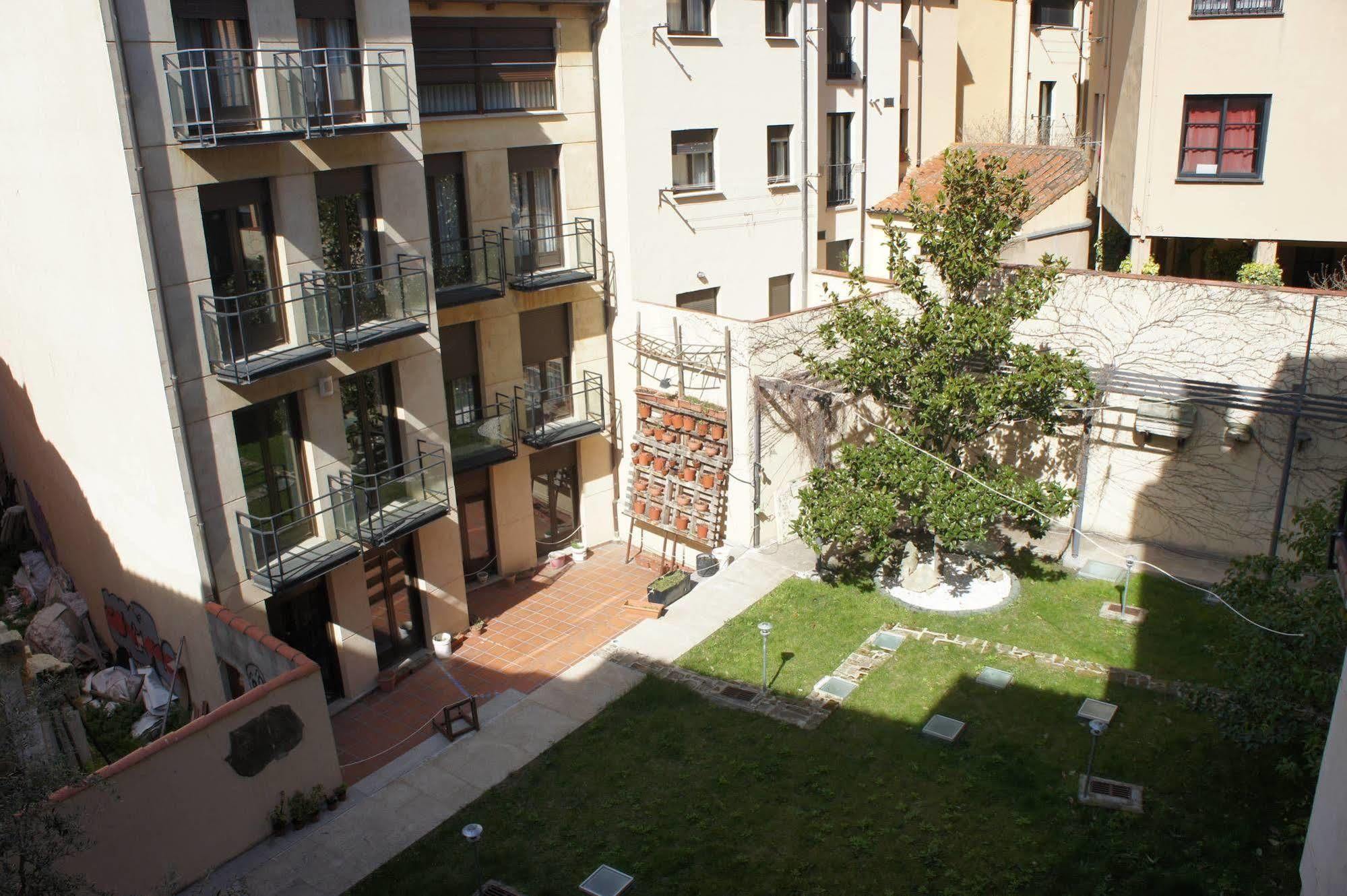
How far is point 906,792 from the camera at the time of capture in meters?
12.8

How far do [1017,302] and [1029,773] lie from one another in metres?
6.77

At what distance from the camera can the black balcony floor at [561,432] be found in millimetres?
19188

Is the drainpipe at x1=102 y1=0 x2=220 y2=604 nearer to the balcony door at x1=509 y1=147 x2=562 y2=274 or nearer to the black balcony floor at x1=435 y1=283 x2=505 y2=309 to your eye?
the black balcony floor at x1=435 y1=283 x2=505 y2=309

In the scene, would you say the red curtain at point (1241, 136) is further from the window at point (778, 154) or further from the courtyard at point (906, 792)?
the courtyard at point (906, 792)

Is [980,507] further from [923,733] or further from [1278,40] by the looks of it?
[1278,40]

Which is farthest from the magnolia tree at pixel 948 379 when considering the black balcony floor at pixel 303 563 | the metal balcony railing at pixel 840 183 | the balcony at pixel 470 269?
the black balcony floor at pixel 303 563

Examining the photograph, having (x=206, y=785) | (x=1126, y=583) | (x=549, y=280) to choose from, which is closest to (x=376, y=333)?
(x=549, y=280)

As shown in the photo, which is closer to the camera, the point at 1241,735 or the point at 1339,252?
the point at 1241,735

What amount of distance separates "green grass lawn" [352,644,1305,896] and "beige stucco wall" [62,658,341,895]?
1.78m

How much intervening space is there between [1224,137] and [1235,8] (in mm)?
2130

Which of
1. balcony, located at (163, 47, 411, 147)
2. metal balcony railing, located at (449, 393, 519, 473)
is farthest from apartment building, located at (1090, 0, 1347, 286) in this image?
balcony, located at (163, 47, 411, 147)

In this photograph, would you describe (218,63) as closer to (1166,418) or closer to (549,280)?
(549,280)

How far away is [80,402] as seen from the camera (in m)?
15.6

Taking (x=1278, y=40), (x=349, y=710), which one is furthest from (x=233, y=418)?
(x=1278, y=40)
